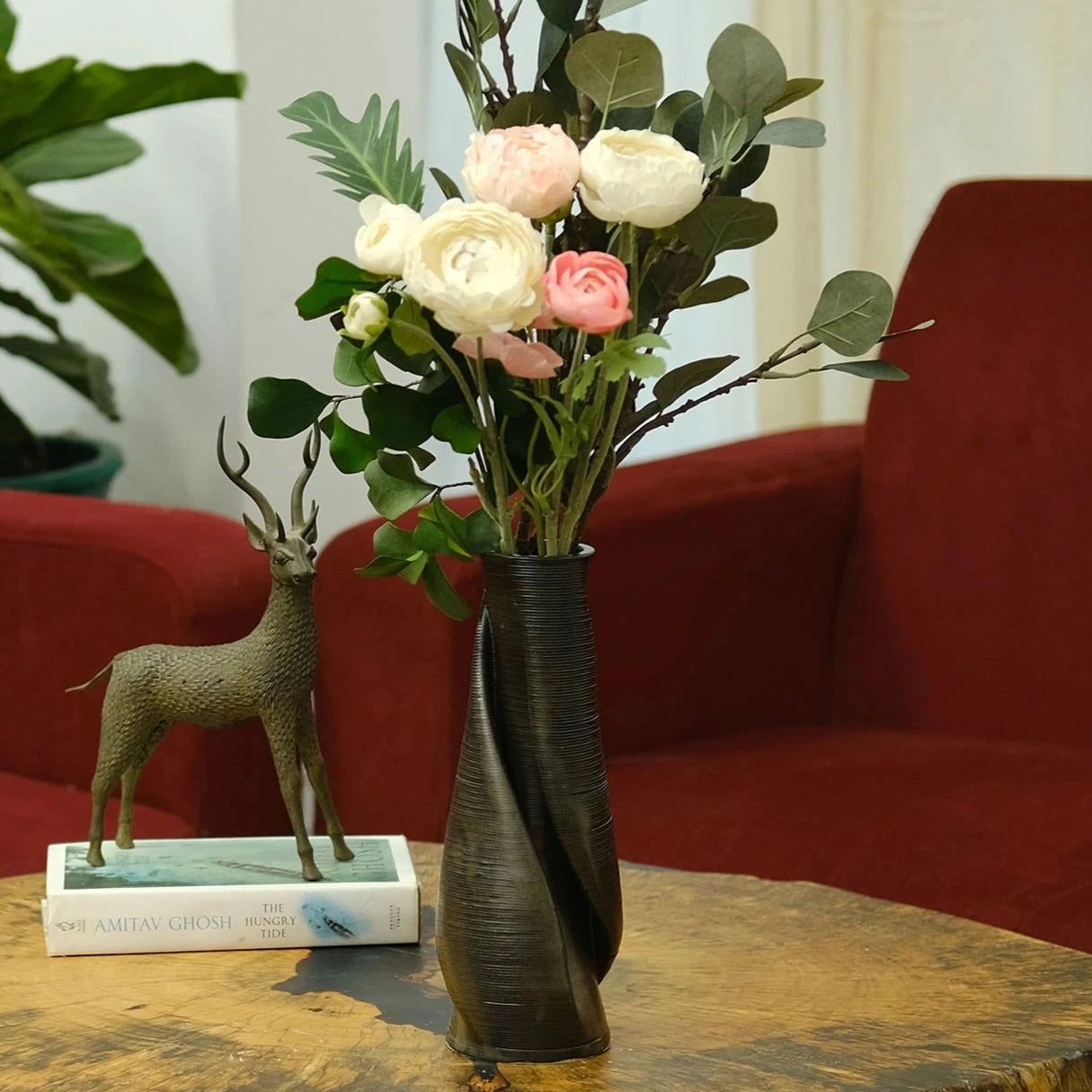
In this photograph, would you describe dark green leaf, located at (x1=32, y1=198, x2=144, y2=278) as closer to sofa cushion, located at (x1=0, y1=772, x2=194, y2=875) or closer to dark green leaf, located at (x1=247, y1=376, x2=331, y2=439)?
sofa cushion, located at (x1=0, y1=772, x2=194, y2=875)

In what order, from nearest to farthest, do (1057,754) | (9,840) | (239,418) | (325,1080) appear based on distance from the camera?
(325,1080) < (9,840) < (1057,754) < (239,418)

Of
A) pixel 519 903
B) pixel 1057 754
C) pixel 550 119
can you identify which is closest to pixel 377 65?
pixel 1057 754

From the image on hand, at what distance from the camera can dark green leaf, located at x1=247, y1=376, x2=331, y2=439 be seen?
0.89 metres

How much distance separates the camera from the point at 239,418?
224cm

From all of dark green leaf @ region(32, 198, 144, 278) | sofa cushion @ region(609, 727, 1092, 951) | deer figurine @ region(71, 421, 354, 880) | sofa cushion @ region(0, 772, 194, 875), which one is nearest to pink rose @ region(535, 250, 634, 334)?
deer figurine @ region(71, 421, 354, 880)

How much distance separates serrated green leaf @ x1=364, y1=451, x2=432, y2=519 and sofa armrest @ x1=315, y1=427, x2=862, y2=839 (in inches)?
23.6

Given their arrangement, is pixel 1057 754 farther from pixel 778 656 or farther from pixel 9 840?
pixel 9 840

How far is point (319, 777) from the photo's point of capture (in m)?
1.08

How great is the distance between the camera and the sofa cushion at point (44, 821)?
4.70 ft

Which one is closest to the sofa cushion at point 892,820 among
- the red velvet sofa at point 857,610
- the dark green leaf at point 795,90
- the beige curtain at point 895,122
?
the red velvet sofa at point 857,610

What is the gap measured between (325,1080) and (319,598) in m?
0.82

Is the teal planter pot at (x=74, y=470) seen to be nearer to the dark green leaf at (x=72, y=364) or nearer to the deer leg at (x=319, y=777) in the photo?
the dark green leaf at (x=72, y=364)

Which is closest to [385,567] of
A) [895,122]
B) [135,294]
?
[135,294]

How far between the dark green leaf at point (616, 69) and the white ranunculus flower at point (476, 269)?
0.09m
